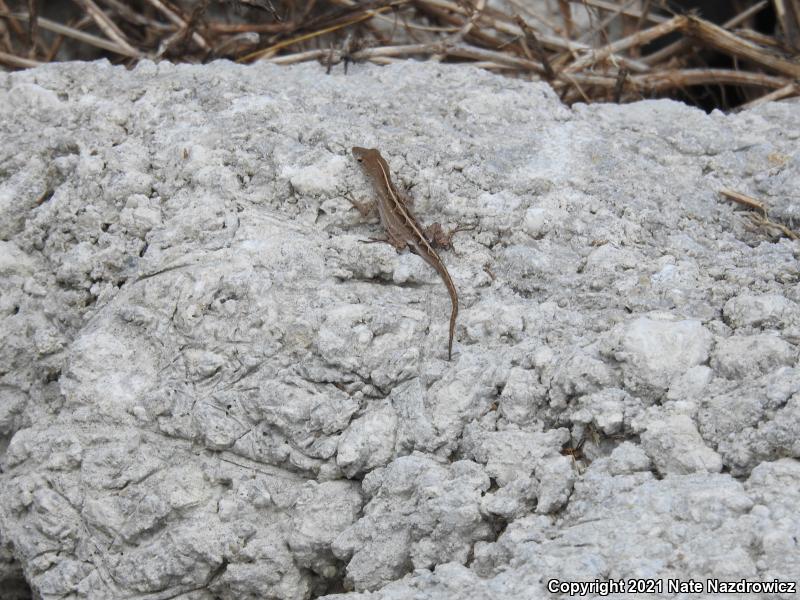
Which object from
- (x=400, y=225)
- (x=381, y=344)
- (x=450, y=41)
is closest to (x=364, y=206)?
(x=400, y=225)

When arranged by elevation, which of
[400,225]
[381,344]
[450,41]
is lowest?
[381,344]

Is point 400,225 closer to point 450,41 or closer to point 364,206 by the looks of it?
point 364,206

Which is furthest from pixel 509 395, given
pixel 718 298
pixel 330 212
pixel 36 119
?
pixel 36 119

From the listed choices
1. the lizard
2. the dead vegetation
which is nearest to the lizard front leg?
the lizard

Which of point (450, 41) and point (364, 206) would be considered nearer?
point (364, 206)

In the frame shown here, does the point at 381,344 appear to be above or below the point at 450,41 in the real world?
below

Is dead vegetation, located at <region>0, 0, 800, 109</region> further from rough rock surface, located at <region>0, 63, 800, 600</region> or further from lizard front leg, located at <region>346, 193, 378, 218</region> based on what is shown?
lizard front leg, located at <region>346, 193, 378, 218</region>

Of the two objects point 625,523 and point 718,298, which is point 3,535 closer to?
point 625,523
